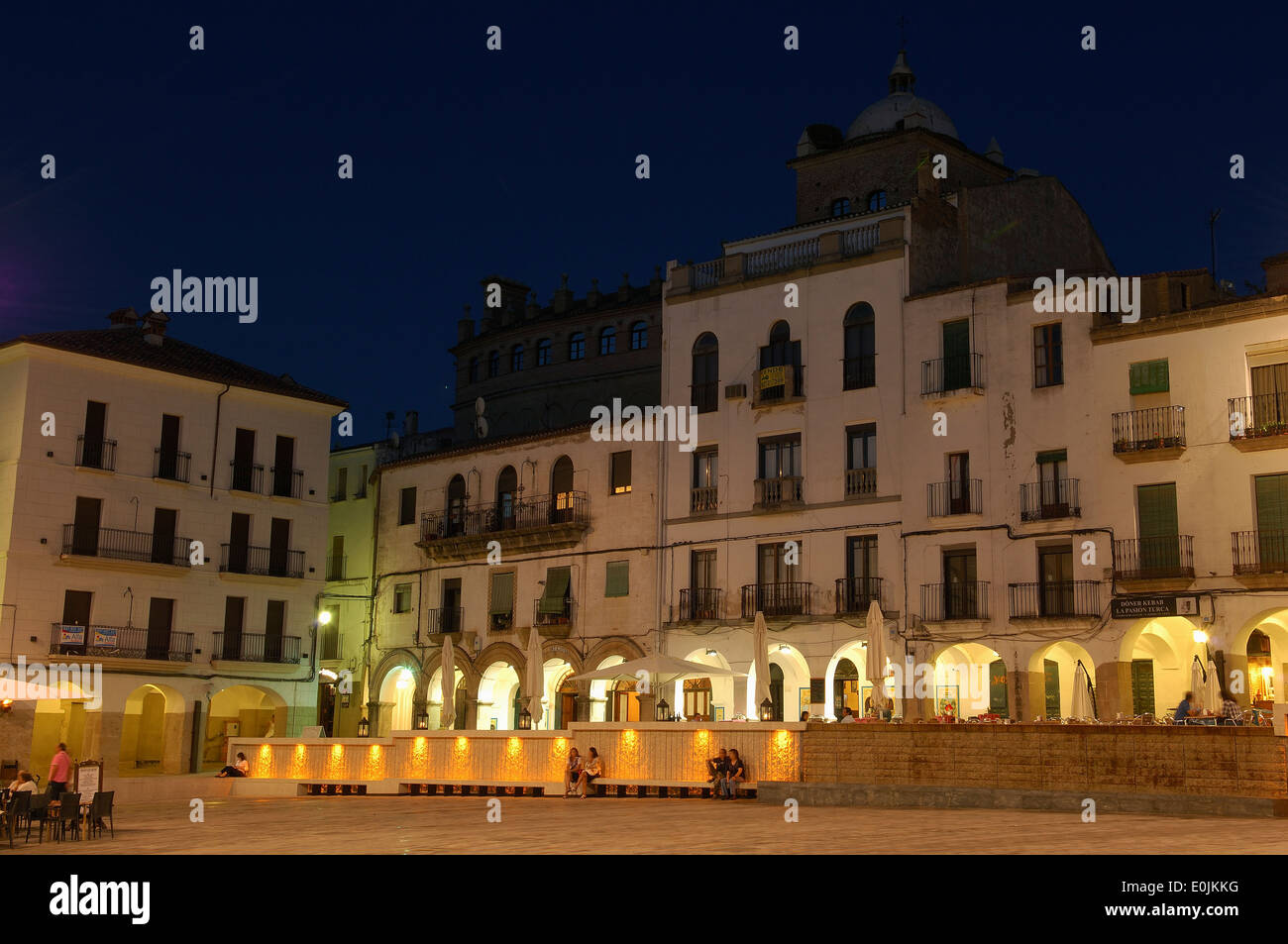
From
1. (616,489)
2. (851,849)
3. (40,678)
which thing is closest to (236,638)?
(40,678)

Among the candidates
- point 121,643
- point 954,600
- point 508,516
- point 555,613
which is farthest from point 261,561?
point 954,600

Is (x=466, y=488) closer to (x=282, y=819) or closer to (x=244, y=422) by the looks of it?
(x=244, y=422)

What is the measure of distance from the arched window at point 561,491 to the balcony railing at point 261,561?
8.61 meters

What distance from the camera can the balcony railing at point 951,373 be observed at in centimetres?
3834

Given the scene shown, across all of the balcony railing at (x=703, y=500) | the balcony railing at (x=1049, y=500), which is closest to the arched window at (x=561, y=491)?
the balcony railing at (x=703, y=500)

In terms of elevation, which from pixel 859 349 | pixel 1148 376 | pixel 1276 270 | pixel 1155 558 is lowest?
pixel 1155 558

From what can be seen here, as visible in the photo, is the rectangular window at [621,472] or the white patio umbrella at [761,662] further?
the rectangular window at [621,472]

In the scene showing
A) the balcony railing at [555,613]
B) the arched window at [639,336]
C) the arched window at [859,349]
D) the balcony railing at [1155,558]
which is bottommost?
the balcony railing at [555,613]

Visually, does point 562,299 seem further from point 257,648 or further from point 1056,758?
point 1056,758

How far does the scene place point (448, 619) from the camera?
4869cm

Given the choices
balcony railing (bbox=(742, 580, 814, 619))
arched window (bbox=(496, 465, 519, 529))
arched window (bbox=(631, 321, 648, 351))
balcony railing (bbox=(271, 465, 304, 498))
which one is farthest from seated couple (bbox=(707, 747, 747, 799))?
arched window (bbox=(631, 321, 648, 351))

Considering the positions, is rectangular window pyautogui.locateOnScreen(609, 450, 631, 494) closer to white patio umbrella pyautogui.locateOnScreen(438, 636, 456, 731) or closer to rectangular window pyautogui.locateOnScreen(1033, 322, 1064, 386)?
white patio umbrella pyautogui.locateOnScreen(438, 636, 456, 731)

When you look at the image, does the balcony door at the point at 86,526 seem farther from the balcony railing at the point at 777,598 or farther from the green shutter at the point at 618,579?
the balcony railing at the point at 777,598

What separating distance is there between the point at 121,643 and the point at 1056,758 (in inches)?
1128
